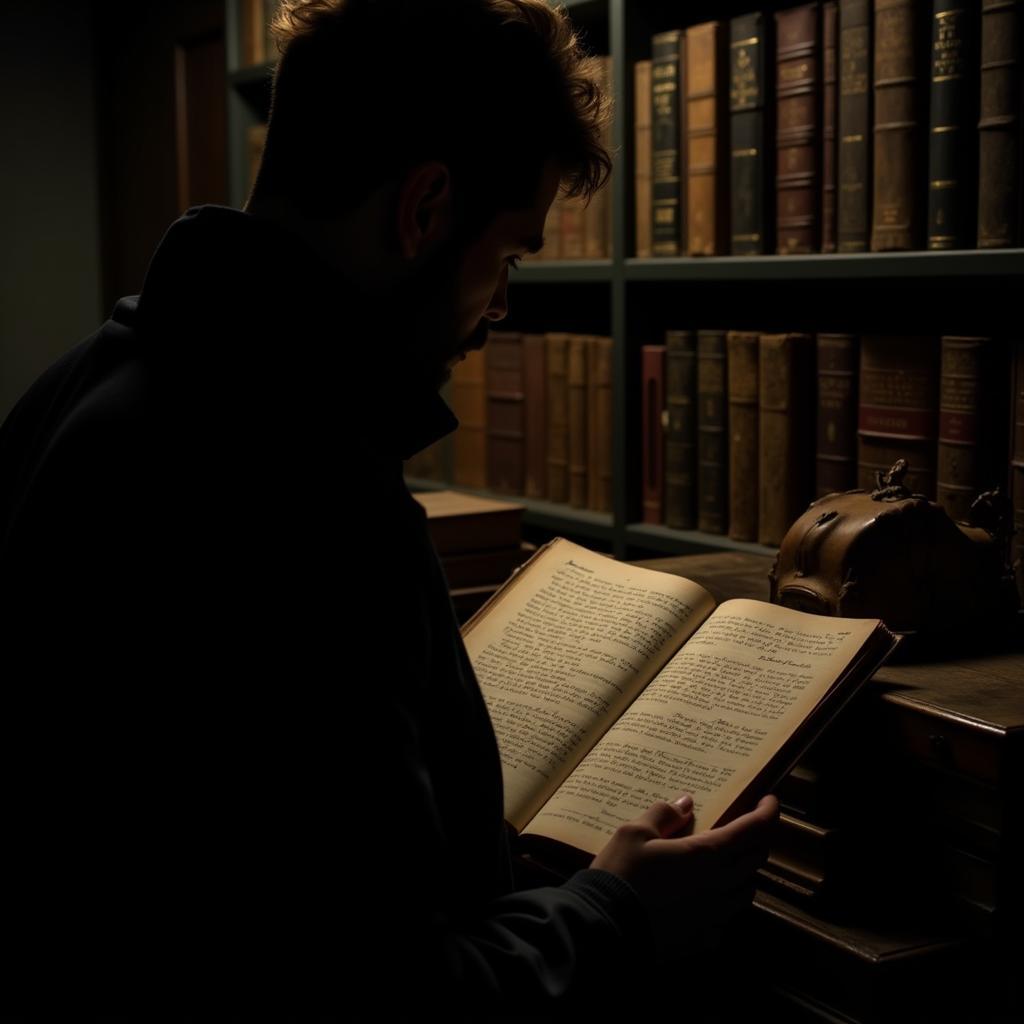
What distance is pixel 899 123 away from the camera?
159 cm

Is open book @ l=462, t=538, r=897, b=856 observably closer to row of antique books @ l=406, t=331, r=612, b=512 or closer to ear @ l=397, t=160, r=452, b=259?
ear @ l=397, t=160, r=452, b=259

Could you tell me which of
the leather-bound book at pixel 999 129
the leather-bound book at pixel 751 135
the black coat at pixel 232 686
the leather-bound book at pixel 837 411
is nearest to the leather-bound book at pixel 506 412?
the leather-bound book at pixel 751 135

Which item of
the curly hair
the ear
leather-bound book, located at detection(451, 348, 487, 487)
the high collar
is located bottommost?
leather-bound book, located at detection(451, 348, 487, 487)

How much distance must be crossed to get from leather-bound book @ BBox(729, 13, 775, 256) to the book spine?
→ 419 millimetres

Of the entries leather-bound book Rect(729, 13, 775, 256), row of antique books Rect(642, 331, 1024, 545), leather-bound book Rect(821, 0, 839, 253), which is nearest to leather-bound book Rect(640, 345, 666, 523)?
row of antique books Rect(642, 331, 1024, 545)

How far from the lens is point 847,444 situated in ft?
5.67

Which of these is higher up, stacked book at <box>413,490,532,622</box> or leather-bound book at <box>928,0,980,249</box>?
leather-bound book at <box>928,0,980,249</box>

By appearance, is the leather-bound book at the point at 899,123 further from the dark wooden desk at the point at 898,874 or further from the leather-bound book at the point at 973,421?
the dark wooden desk at the point at 898,874

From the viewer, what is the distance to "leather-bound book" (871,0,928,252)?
1.57 metres

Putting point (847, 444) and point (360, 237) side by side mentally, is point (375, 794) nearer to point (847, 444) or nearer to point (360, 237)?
point (360, 237)

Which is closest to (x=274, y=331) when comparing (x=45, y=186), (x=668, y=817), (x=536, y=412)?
(x=668, y=817)

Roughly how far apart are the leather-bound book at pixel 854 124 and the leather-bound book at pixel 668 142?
0.95 ft

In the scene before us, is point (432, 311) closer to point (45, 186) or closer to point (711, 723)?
point (711, 723)

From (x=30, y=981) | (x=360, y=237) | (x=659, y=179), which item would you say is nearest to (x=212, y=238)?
(x=360, y=237)
